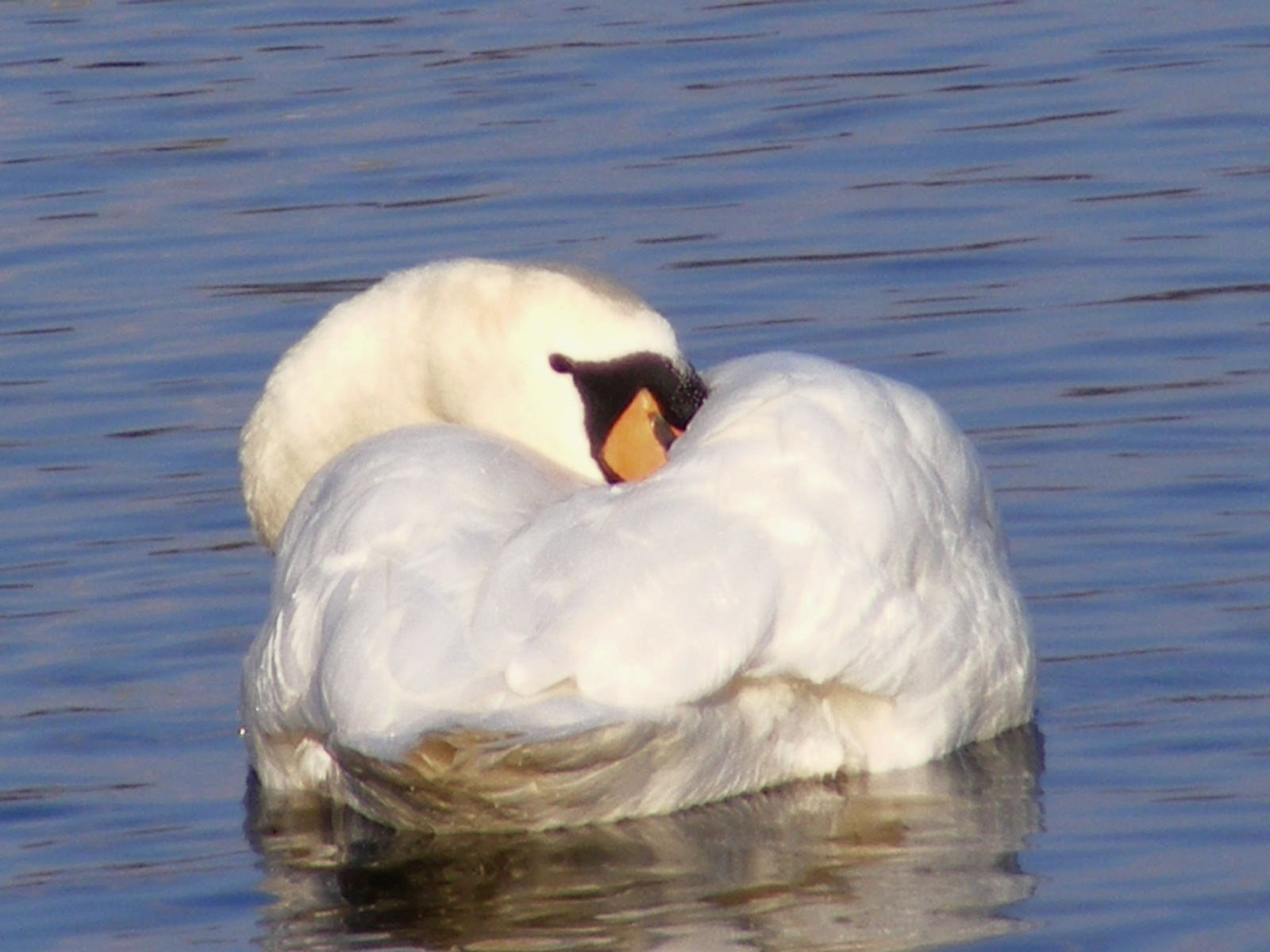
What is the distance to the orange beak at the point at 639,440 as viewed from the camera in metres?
6.85

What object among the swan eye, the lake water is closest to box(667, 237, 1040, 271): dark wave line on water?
the lake water

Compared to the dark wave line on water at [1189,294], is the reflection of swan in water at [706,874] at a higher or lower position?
higher

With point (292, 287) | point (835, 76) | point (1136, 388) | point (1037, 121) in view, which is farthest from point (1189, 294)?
point (835, 76)

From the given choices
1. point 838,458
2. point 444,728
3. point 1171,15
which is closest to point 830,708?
point 838,458

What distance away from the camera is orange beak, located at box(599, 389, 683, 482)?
6.85m

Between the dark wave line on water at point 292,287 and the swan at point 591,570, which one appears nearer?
the swan at point 591,570

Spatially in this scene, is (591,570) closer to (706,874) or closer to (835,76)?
(706,874)

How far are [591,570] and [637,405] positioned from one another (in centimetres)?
108

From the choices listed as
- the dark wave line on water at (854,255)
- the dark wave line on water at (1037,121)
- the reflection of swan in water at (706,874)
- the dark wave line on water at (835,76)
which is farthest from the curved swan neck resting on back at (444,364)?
the dark wave line on water at (835,76)

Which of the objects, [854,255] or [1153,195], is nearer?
[854,255]

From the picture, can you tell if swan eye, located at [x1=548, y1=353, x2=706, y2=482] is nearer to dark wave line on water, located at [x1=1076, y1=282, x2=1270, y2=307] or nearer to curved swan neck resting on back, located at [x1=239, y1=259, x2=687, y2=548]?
→ curved swan neck resting on back, located at [x1=239, y1=259, x2=687, y2=548]

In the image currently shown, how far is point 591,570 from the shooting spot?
5816 millimetres

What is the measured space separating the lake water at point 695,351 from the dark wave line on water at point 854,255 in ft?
0.11

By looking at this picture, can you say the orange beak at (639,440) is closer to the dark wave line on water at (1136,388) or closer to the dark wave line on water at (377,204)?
the dark wave line on water at (1136,388)
